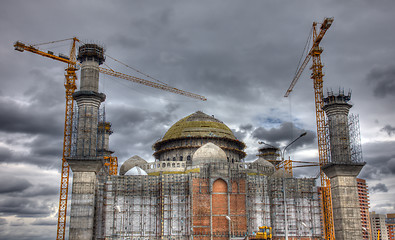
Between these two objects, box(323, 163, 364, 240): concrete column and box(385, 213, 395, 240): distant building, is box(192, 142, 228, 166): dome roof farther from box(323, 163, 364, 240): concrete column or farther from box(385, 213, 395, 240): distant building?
box(385, 213, 395, 240): distant building

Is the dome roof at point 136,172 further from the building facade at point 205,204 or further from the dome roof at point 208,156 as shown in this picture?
the dome roof at point 208,156

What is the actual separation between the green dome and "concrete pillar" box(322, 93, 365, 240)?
84.9 feet

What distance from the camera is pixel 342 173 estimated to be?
71.9 meters

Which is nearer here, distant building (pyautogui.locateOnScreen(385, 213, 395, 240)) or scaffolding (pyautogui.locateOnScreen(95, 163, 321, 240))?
scaffolding (pyautogui.locateOnScreen(95, 163, 321, 240))

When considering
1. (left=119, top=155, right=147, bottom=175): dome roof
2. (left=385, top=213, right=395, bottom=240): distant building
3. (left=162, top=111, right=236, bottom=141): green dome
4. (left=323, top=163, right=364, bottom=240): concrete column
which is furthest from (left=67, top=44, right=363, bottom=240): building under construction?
(left=385, top=213, right=395, bottom=240): distant building

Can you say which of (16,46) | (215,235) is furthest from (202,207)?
(16,46)

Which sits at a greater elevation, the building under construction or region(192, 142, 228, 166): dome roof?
region(192, 142, 228, 166): dome roof

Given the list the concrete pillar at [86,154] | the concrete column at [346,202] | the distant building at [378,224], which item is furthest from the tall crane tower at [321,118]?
the distant building at [378,224]

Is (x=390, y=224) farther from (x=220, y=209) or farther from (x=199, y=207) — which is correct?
→ (x=199, y=207)

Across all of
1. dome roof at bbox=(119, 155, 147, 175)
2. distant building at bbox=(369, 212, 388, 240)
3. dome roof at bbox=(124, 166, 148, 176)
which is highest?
dome roof at bbox=(119, 155, 147, 175)

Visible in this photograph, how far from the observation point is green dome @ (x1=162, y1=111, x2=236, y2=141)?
297 ft

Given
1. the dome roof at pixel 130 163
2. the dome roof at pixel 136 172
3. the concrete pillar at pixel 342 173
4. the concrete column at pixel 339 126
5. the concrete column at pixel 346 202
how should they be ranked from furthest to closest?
the dome roof at pixel 130 163, the dome roof at pixel 136 172, the concrete column at pixel 339 126, the concrete pillar at pixel 342 173, the concrete column at pixel 346 202

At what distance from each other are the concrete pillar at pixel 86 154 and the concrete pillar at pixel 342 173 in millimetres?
42008

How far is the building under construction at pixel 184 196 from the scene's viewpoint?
6744 centimetres
